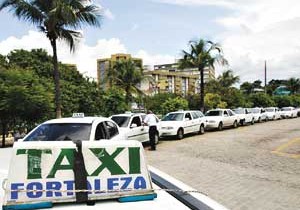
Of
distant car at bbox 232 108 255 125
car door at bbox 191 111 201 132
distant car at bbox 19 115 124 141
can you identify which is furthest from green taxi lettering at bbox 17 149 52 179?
distant car at bbox 232 108 255 125

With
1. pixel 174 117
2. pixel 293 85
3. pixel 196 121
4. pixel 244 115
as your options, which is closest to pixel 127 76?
pixel 244 115

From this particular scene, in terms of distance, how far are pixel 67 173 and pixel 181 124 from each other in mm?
19573

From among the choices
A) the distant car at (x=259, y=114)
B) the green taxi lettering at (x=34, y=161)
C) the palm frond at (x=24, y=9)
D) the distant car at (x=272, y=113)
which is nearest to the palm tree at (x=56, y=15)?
the palm frond at (x=24, y=9)

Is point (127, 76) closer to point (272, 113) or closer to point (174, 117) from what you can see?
point (174, 117)

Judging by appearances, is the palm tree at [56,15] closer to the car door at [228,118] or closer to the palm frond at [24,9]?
the palm frond at [24,9]

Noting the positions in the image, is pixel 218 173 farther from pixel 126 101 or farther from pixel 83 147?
pixel 126 101

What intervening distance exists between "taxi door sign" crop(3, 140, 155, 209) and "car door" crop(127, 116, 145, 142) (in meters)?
13.5

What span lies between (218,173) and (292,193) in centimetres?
286

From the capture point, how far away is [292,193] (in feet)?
26.5

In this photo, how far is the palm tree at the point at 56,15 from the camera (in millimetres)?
18250

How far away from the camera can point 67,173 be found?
250 centimetres

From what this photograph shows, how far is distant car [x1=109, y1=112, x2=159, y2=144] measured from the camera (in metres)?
16.5

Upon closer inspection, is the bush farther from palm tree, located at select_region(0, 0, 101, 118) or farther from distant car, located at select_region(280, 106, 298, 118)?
distant car, located at select_region(280, 106, 298, 118)

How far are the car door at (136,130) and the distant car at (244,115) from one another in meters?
16.4
